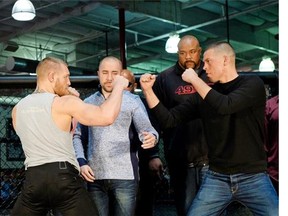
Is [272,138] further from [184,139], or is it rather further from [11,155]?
[11,155]

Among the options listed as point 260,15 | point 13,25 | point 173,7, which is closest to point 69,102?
point 173,7

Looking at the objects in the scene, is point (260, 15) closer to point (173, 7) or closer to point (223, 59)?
point (173, 7)

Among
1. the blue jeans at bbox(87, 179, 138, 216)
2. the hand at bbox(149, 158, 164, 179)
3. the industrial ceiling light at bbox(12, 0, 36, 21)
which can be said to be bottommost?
the blue jeans at bbox(87, 179, 138, 216)

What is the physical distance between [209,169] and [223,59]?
2.02 ft

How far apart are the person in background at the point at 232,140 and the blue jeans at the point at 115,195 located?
1.18ft

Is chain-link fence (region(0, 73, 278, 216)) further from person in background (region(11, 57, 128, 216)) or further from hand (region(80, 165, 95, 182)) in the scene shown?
person in background (region(11, 57, 128, 216))

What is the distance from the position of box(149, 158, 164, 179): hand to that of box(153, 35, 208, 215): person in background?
0.24 feet

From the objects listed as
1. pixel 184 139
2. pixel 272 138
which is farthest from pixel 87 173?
pixel 272 138

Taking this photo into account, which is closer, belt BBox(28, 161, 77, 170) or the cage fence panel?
belt BBox(28, 161, 77, 170)

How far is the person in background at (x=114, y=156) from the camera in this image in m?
2.87

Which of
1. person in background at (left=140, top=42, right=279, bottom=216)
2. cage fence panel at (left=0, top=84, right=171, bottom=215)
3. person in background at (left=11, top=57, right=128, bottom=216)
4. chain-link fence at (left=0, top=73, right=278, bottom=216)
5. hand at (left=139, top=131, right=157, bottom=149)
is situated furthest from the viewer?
cage fence panel at (left=0, top=84, right=171, bottom=215)

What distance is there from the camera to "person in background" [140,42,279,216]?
2.63 meters

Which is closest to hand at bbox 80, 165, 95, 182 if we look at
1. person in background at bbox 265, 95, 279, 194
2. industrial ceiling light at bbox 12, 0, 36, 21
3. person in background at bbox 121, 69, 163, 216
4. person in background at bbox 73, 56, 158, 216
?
person in background at bbox 73, 56, 158, 216

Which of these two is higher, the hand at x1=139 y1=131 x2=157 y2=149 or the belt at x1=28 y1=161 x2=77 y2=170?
the hand at x1=139 y1=131 x2=157 y2=149
